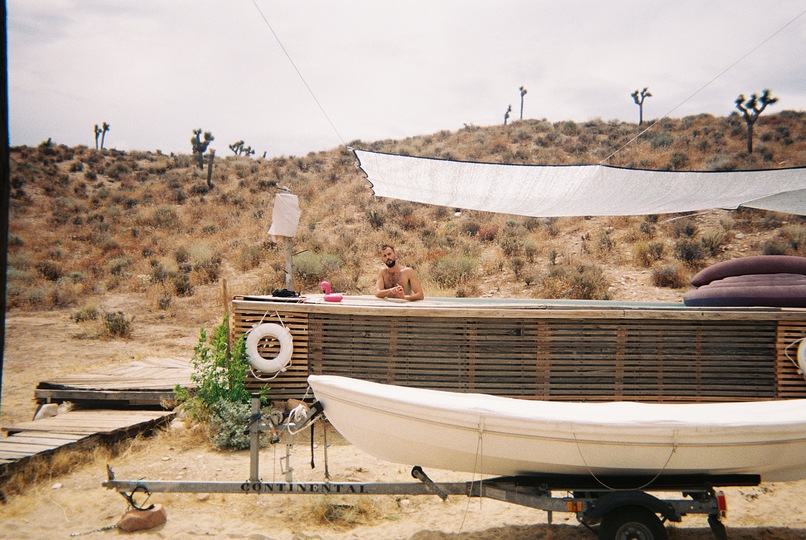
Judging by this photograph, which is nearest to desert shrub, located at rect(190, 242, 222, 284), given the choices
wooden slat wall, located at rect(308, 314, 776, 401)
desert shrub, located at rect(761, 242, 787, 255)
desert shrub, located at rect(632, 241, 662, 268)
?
wooden slat wall, located at rect(308, 314, 776, 401)

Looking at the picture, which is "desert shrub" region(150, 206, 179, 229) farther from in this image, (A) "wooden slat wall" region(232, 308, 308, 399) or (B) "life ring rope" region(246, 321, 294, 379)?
(B) "life ring rope" region(246, 321, 294, 379)

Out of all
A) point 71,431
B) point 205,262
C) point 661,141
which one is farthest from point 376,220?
point 661,141

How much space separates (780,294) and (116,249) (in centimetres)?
2160

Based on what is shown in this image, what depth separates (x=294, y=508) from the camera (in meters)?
4.91

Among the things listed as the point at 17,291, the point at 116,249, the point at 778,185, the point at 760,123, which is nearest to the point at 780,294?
the point at 778,185

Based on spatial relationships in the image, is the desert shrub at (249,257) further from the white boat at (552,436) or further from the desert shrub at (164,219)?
the white boat at (552,436)

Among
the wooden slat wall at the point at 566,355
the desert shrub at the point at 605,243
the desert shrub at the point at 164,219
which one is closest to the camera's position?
the wooden slat wall at the point at 566,355

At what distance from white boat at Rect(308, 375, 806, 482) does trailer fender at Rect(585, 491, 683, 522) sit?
6.5 inches

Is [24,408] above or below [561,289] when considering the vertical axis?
below

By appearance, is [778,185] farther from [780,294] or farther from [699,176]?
[780,294]

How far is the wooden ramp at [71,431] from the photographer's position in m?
5.42

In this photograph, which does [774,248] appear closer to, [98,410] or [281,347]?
Answer: [281,347]

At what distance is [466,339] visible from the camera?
23.2ft

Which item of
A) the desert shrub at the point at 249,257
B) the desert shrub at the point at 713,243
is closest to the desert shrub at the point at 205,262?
the desert shrub at the point at 249,257
